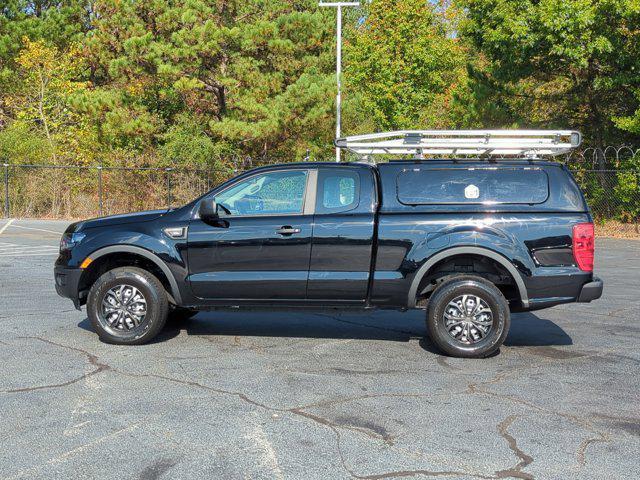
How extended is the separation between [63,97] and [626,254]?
24802mm

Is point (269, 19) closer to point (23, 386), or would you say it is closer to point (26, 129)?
point (26, 129)

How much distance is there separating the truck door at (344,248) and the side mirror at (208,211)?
99 centimetres

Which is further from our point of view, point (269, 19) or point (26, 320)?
point (269, 19)

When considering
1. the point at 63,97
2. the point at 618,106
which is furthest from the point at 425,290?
the point at 63,97

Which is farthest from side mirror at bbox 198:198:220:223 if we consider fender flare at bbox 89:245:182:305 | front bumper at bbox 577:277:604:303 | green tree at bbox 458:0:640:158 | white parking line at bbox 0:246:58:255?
green tree at bbox 458:0:640:158

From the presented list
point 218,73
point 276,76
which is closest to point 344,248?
point 276,76

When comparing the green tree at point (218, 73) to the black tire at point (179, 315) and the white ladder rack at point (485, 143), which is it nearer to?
the black tire at point (179, 315)

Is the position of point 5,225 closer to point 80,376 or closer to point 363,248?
point 80,376

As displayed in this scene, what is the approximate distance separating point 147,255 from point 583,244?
4222mm

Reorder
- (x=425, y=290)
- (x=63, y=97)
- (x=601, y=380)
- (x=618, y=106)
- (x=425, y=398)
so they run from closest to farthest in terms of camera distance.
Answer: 1. (x=425, y=398)
2. (x=601, y=380)
3. (x=425, y=290)
4. (x=618, y=106)
5. (x=63, y=97)

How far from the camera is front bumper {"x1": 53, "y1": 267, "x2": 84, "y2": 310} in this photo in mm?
7570

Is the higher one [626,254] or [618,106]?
[618,106]

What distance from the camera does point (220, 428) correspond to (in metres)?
5.02

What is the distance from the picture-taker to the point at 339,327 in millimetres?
8617
